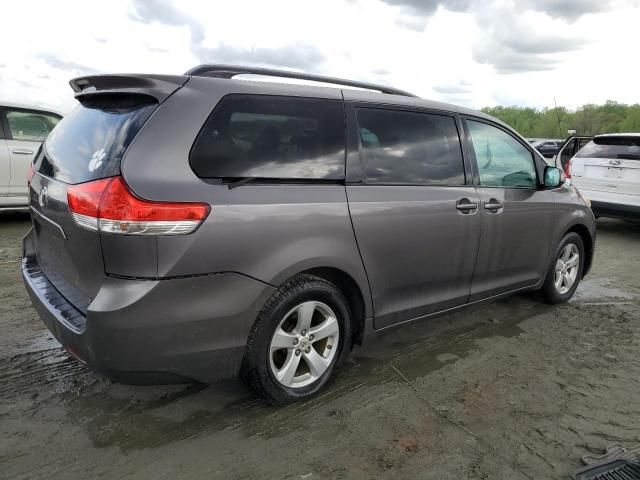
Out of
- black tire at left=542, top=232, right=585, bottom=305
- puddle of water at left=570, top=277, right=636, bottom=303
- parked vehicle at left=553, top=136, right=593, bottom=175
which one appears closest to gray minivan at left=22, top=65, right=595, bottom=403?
black tire at left=542, top=232, right=585, bottom=305

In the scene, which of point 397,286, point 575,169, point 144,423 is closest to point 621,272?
point 575,169

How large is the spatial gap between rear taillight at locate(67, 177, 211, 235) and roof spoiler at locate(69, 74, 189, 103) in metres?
0.47

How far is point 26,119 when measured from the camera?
6.88 meters

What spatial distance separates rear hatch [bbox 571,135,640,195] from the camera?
7.39 metres

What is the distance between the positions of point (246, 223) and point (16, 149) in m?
5.90

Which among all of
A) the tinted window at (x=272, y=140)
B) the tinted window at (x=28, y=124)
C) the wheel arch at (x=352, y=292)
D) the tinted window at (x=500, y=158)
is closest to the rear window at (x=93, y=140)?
the tinted window at (x=272, y=140)

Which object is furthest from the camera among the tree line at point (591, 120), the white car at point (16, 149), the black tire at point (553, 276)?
the tree line at point (591, 120)

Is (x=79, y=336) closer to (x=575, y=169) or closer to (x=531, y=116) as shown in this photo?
(x=575, y=169)

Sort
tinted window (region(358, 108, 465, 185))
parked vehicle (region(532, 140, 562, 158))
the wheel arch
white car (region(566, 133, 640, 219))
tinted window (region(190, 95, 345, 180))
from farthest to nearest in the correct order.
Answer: parked vehicle (region(532, 140, 562, 158)) < white car (region(566, 133, 640, 219)) < tinted window (region(358, 108, 465, 185)) < the wheel arch < tinted window (region(190, 95, 345, 180))

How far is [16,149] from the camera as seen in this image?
22.1ft

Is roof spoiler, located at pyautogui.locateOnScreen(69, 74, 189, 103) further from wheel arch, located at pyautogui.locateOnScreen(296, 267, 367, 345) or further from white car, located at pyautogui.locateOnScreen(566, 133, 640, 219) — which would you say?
white car, located at pyautogui.locateOnScreen(566, 133, 640, 219)

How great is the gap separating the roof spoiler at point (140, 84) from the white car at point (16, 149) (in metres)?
5.03

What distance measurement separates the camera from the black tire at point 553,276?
4344mm

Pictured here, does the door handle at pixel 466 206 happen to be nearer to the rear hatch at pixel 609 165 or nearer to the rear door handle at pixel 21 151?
the rear hatch at pixel 609 165
